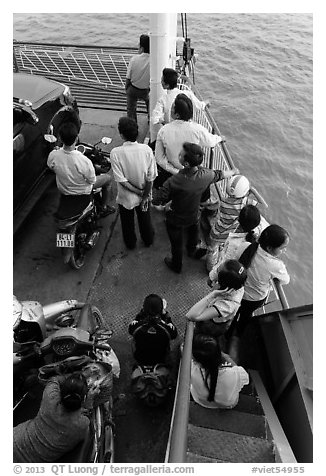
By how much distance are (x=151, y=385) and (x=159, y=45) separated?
12.0ft

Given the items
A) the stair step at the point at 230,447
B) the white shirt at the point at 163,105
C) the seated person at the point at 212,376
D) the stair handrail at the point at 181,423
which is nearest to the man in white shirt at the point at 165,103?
the white shirt at the point at 163,105

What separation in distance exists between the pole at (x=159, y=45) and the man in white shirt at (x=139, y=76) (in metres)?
0.55

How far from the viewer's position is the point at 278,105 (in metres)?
13.0

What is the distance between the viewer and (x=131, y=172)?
394 cm

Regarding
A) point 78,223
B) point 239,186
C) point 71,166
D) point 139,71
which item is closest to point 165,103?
point 139,71

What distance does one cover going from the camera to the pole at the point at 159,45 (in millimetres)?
4418

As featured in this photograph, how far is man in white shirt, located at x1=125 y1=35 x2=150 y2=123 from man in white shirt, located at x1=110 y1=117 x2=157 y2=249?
82.8 inches

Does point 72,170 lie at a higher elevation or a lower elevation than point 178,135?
lower

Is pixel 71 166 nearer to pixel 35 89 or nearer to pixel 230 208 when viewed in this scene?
pixel 230 208

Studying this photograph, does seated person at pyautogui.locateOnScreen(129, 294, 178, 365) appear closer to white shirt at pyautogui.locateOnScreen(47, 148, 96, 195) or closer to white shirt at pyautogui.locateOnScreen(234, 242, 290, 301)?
white shirt at pyautogui.locateOnScreen(234, 242, 290, 301)

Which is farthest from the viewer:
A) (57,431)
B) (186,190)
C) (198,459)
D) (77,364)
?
(186,190)

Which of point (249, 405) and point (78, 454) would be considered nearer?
point (78, 454)

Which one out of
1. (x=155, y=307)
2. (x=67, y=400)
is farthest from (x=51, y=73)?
(x=67, y=400)

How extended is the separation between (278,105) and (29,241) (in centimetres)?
1078
